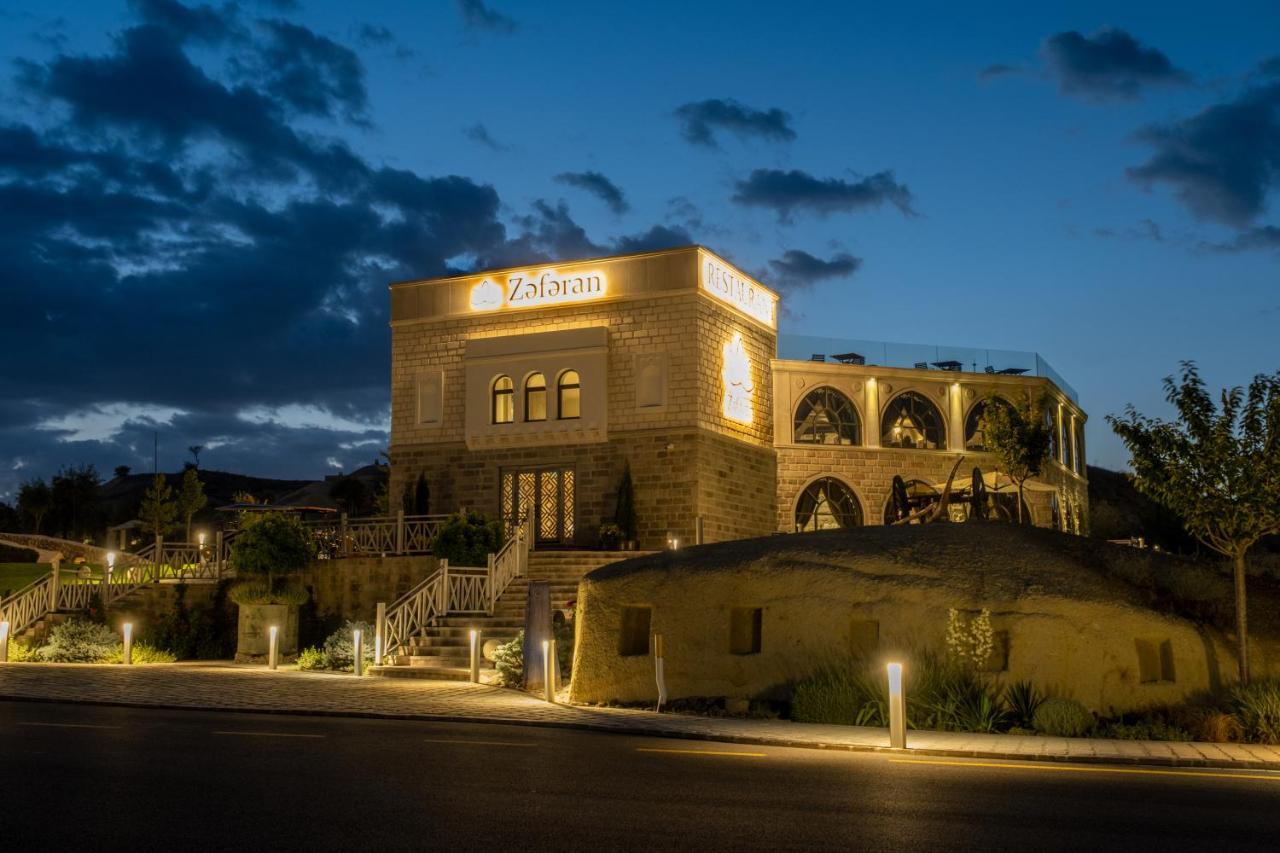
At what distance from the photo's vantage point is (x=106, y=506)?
88062 mm

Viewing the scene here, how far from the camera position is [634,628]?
55.1ft

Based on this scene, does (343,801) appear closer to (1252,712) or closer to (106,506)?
(1252,712)

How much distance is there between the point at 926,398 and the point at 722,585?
20.0 m

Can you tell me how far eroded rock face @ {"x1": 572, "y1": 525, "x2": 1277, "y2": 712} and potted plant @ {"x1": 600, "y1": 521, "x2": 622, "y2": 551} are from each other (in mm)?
12011

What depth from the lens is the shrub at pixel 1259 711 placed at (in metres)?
12.8

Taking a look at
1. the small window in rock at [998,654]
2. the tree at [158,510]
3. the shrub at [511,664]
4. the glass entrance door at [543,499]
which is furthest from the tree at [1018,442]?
the tree at [158,510]

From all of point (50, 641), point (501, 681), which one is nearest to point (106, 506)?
point (50, 641)

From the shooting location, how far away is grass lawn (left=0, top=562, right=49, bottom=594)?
3766 centimetres

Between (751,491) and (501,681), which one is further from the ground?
A: (751,491)

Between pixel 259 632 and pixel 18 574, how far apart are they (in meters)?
18.6

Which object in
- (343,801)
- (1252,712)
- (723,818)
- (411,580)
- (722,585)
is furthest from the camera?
(411,580)

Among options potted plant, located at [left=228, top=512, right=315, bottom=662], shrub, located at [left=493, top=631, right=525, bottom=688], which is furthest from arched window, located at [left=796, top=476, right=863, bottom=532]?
shrub, located at [left=493, top=631, right=525, bottom=688]

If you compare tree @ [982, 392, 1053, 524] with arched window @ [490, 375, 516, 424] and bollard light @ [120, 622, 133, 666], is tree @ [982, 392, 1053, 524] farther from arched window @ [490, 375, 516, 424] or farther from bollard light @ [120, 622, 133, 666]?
bollard light @ [120, 622, 133, 666]

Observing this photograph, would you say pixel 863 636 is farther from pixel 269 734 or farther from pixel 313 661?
pixel 313 661
